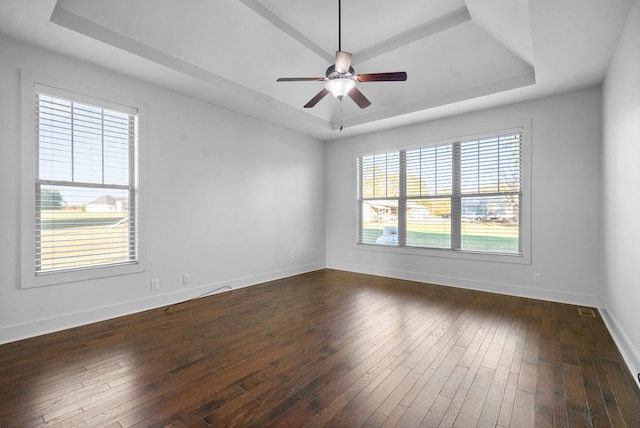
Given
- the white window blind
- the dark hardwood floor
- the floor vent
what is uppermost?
the white window blind

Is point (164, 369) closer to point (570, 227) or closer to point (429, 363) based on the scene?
point (429, 363)

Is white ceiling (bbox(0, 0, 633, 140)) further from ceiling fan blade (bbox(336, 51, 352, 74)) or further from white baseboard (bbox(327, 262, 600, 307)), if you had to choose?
white baseboard (bbox(327, 262, 600, 307))

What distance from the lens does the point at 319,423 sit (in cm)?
171

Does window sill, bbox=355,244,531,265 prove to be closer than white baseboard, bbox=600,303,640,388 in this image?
No

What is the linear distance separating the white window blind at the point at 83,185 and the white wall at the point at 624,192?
4.76m

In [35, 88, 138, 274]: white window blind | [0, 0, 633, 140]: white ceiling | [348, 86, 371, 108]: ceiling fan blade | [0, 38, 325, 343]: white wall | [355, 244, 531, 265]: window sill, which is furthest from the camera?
[355, 244, 531, 265]: window sill

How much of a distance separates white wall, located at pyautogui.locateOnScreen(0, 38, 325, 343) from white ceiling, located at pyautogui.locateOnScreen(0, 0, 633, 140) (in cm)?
25

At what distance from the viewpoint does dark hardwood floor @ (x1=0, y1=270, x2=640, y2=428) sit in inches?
70.6

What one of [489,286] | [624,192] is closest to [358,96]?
[624,192]

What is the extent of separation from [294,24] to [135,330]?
3.81m

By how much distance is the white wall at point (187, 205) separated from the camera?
2.82 m

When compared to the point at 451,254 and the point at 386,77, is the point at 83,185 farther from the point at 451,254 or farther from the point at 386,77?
the point at 451,254

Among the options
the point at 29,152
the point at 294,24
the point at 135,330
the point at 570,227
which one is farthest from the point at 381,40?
the point at 135,330

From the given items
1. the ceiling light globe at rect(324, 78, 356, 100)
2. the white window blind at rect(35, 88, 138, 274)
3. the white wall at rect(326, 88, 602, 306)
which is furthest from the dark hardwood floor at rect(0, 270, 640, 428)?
the ceiling light globe at rect(324, 78, 356, 100)
